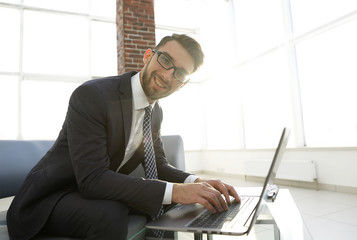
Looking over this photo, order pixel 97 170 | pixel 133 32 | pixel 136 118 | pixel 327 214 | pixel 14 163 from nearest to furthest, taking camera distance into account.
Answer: pixel 97 170 → pixel 136 118 → pixel 14 163 → pixel 327 214 → pixel 133 32

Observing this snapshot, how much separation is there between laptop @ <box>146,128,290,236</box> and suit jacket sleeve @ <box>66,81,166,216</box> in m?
0.09

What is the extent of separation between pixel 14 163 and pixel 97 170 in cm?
81

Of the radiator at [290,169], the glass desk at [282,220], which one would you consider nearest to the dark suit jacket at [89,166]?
the glass desk at [282,220]

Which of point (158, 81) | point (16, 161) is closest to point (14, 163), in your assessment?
point (16, 161)

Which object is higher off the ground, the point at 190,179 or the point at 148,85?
the point at 148,85

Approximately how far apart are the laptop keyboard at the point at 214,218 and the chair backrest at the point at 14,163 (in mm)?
1098

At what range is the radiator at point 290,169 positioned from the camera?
3.87 m

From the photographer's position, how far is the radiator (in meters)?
3.87

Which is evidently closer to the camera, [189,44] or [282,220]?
[282,220]

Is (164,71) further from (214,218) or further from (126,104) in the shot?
(214,218)

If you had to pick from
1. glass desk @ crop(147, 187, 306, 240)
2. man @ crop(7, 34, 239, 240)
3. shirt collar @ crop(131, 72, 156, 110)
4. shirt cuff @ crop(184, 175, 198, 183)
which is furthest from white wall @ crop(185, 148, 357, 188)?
shirt collar @ crop(131, 72, 156, 110)

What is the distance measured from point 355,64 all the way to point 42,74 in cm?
556

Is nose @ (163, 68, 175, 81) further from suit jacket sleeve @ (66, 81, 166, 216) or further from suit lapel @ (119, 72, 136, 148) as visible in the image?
suit jacket sleeve @ (66, 81, 166, 216)

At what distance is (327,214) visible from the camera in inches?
101
